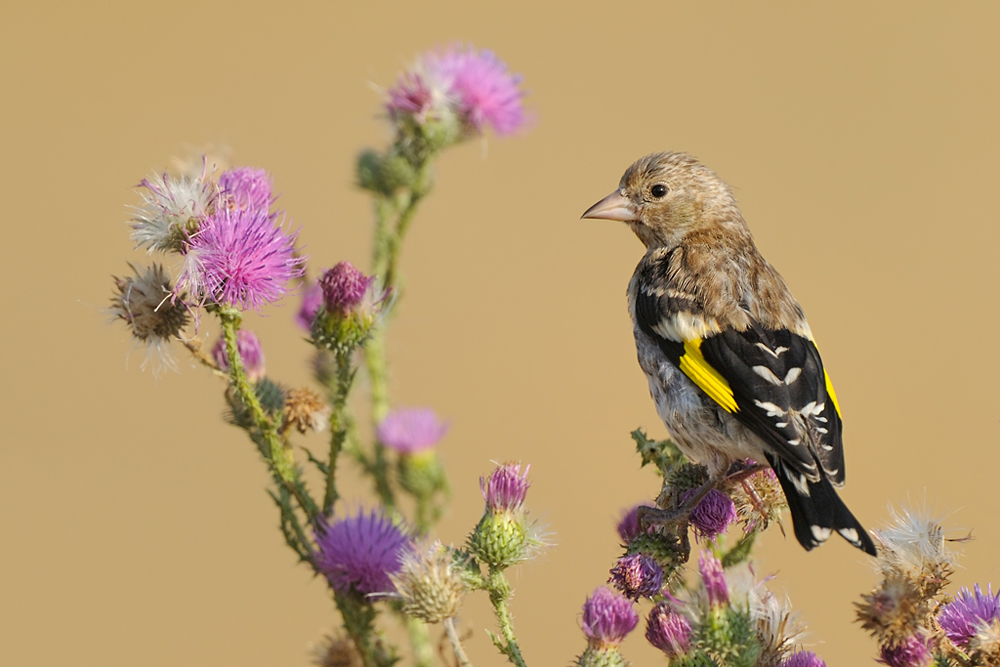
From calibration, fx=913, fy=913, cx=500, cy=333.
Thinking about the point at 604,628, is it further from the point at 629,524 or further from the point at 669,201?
the point at 669,201

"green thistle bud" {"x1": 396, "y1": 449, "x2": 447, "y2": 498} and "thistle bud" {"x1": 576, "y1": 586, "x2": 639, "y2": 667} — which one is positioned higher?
"green thistle bud" {"x1": 396, "y1": 449, "x2": 447, "y2": 498}

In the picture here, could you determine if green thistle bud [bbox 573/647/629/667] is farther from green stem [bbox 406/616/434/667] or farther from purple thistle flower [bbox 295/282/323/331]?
purple thistle flower [bbox 295/282/323/331]

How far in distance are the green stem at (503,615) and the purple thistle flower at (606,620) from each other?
17 centimetres

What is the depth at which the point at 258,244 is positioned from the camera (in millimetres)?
2449

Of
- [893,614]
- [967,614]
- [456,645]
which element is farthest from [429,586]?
[967,614]

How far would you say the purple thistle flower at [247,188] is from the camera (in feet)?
8.20

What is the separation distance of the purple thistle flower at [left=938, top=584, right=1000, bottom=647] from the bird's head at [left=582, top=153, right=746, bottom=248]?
219 centimetres

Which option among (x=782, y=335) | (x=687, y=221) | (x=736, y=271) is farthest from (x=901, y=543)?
(x=687, y=221)

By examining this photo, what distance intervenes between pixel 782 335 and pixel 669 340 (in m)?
0.38

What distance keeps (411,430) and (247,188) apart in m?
1.53

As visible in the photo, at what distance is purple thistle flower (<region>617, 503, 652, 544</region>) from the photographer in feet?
7.85

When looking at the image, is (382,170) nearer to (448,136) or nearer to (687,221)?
(448,136)

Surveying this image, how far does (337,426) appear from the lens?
254 centimetres

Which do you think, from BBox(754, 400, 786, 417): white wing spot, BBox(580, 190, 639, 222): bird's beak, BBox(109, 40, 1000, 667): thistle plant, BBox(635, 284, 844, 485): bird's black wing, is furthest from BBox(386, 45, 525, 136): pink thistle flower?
BBox(754, 400, 786, 417): white wing spot
